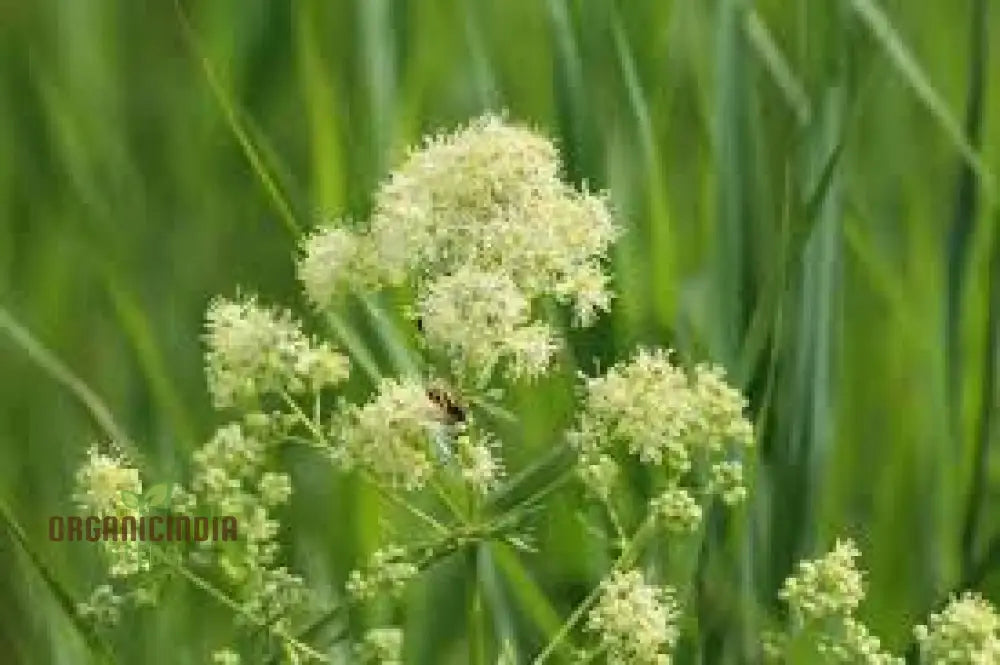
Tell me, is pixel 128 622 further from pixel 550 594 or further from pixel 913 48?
pixel 913 48

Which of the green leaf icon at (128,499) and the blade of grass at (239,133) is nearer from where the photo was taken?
the green leaf icon at (128,499)

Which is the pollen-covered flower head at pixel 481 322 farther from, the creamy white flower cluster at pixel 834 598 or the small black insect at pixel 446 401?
the creamy white flower cluster at pixel 834 598

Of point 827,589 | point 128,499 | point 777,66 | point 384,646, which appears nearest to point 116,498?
point 128,499

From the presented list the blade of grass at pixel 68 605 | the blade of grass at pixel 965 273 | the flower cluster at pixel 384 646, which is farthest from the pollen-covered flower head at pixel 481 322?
the blade of grass at pixel 965 273

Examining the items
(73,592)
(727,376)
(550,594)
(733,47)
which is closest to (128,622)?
(73,592)

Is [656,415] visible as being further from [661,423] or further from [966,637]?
[966,637]

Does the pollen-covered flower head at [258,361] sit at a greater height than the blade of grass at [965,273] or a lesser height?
lesser
